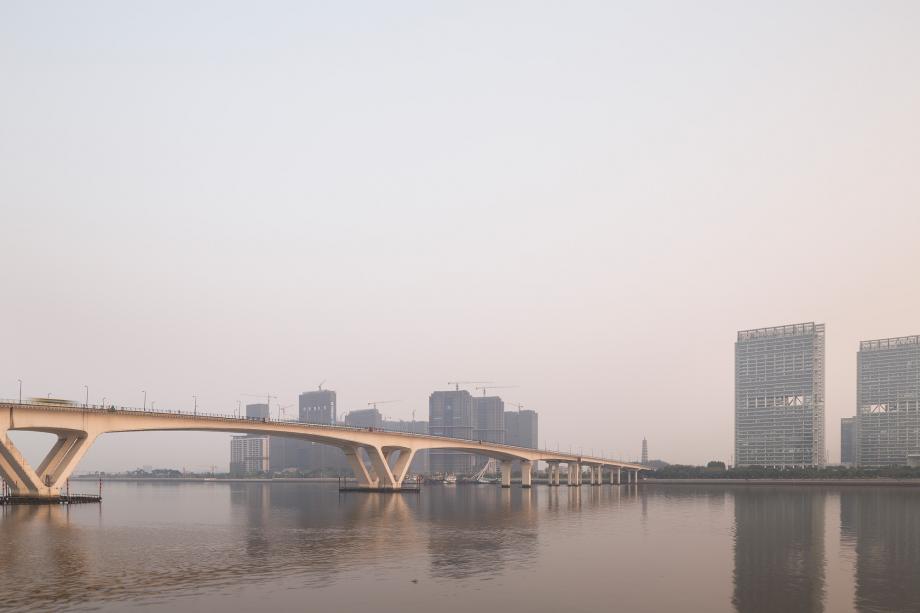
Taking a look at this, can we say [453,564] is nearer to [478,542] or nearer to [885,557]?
[478,542]

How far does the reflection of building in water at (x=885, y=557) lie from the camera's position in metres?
37.2

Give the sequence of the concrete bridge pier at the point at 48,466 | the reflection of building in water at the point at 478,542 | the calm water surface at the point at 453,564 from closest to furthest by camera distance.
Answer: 1. the calm water surface at the point at 453,564
2. the reflection of building in water at the point at 478,542
3. the concrete bridge pier at the point at 48,466

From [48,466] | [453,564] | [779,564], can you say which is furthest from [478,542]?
[48,466]

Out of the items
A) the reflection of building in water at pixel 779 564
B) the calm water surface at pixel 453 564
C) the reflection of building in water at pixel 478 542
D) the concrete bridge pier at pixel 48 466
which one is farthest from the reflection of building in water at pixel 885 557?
the concrete bridge pier at pixel 48 466

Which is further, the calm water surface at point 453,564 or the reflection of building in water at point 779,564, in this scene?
the reflection of building in water at point 779,564

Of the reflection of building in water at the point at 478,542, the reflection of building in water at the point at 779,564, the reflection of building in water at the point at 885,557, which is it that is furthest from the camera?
the reflection of building in water at the point at 478,542

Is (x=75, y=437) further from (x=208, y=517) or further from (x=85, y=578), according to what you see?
(x=85, y=578)

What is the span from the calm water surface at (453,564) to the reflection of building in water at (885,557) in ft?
0.59

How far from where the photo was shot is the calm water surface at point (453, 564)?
36312 millimetres

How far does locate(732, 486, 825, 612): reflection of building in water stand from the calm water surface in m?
0.12

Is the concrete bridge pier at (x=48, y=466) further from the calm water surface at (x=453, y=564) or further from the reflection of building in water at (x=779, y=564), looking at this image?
the reflection of building in water at (x=779, y=564)

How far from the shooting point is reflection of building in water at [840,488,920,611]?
37.2 metres

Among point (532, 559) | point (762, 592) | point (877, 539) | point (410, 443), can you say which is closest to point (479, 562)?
point (532, 559)

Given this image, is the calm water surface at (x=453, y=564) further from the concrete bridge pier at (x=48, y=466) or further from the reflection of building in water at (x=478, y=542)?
the concrete bridge pier at (x=48, y=466)
